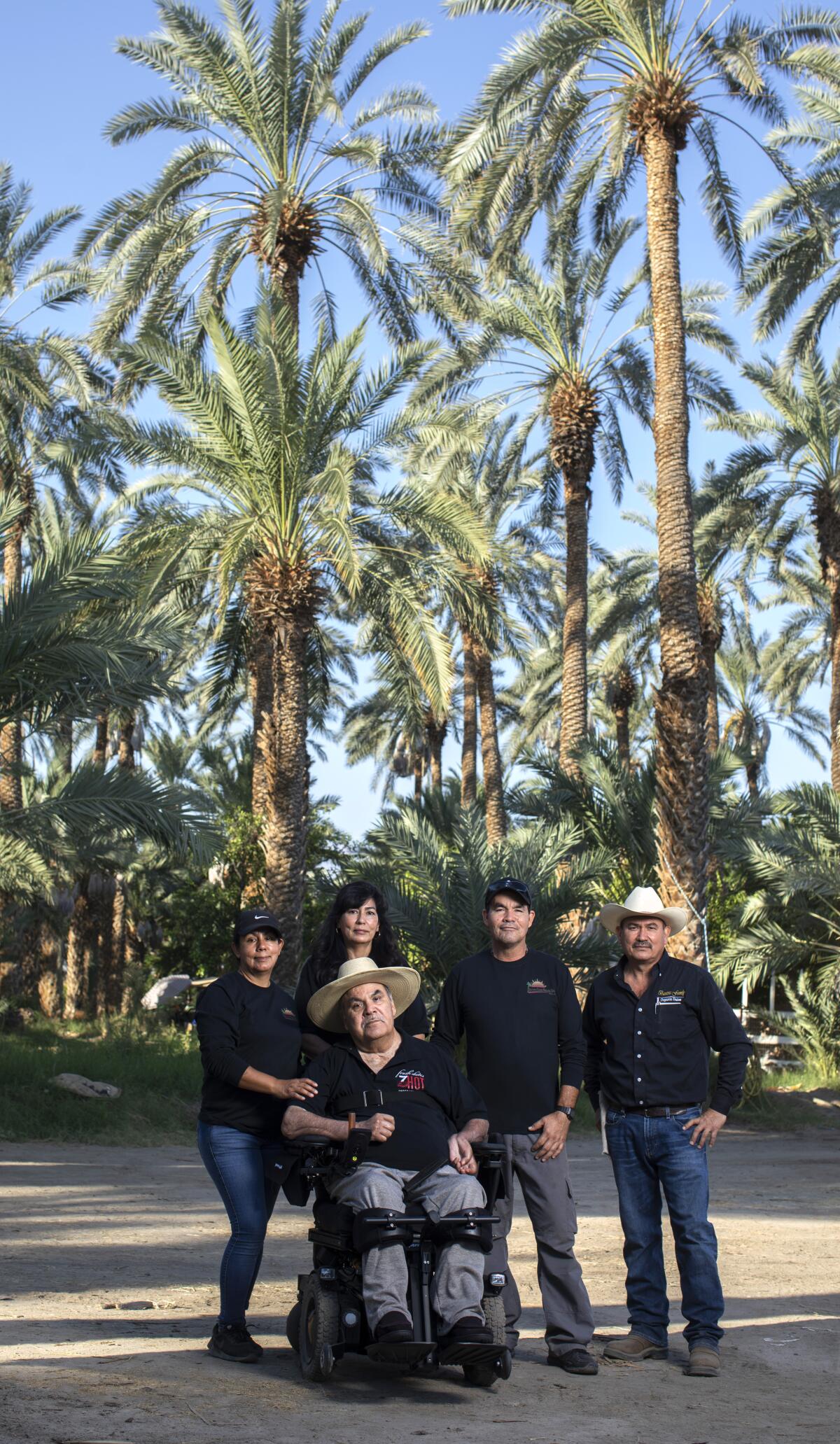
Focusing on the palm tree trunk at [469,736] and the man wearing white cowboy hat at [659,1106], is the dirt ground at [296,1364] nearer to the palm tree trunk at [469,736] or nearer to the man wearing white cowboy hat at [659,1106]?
the man wearing white cowboy hat at [659,1106]

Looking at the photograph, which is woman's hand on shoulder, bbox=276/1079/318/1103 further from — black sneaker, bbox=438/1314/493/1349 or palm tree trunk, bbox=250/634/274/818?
palm tree trunk, bbox=250/634/274/818

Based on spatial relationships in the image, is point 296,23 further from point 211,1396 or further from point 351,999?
point 211,1396

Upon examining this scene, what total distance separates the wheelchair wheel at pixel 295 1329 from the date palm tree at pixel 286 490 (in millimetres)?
11453

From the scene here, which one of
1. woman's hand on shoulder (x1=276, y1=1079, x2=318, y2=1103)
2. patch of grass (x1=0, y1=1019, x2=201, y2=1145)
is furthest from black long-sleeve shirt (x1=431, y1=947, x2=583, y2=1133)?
patch of grass (x1=0, y1=1019, x2=201, y2=1145)

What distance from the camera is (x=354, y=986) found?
5.46 m

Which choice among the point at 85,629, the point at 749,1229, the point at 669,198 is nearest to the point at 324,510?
the point at 85,629

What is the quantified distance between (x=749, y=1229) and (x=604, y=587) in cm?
3094

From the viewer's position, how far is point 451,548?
62.6 feet

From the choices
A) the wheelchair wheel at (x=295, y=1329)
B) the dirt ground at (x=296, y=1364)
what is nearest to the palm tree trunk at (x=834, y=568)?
the dirt ground at (x=296, y=1364)

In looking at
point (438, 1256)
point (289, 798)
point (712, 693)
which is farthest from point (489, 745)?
point (438, 1256)

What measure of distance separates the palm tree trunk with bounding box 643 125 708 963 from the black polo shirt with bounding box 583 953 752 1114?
9745 millimetres

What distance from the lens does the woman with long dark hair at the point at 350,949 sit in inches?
228

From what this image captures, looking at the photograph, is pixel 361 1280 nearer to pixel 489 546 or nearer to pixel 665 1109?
pixel 665 1109

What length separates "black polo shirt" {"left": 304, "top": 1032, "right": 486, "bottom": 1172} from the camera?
524 cm
